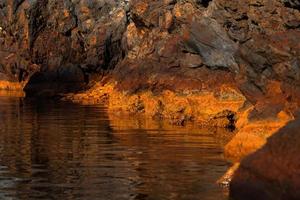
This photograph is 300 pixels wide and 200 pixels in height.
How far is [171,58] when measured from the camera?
42.7 meters

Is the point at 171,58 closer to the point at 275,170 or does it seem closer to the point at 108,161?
the point at 108,161

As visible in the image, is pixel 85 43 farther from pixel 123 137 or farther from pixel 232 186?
pixel 232 186

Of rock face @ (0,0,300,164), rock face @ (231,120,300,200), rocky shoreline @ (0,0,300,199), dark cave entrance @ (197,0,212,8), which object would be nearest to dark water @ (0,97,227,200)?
rock face @ (231,120,300,200)

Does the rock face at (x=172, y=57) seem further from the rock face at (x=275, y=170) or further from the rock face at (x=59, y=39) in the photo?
the rock face at (x=275, y=170)

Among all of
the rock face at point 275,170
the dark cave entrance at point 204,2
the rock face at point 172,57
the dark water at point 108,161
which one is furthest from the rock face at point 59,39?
A: the rock face at point 275,170

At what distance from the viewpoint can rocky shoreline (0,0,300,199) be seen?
21.9m

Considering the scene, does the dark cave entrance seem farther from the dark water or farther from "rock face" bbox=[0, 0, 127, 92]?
"rock face" bbox=[0, 0, 127, 92]

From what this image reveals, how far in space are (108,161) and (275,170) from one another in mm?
9007

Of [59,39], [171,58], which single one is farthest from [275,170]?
[59,39]

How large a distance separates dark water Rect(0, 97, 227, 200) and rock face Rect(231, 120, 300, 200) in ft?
4.47

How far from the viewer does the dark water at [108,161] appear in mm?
16188

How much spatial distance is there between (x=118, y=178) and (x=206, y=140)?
9.56m

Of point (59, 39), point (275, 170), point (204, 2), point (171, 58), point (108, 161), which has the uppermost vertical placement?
point (204, 2)

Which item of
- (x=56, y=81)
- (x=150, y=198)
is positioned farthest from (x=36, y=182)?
(x=56, y=81)
